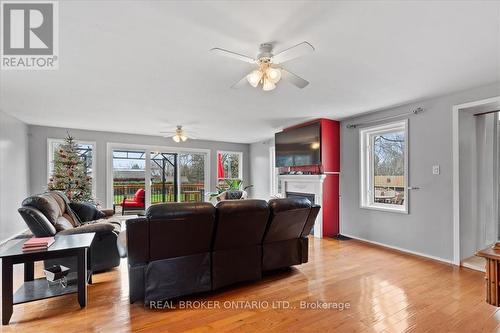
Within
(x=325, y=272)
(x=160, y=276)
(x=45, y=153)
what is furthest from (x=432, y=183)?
(x=45, y=153)

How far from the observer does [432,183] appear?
11.8 feet

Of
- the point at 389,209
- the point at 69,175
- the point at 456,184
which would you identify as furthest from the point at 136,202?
the point at 456,184

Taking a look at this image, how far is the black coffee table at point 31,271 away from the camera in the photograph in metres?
1.98

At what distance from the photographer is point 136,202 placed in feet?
21.8

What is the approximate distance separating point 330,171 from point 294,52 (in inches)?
134

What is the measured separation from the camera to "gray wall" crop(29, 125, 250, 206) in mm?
5484

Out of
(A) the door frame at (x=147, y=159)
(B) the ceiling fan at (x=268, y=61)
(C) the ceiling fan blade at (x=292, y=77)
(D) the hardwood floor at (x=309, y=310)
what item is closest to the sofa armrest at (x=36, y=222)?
(D) the hardwood floor at (x=309, y=310)

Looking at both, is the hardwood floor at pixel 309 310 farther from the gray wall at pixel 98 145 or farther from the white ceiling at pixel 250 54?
the gray wall at pixel 98 145

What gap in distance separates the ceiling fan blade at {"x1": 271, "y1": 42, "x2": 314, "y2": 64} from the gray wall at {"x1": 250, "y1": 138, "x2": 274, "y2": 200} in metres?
5.27

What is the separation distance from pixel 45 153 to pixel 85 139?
0.83m

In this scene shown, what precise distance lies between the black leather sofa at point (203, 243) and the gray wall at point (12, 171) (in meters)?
3.65

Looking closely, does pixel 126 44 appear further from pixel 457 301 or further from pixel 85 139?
pixel 85 139

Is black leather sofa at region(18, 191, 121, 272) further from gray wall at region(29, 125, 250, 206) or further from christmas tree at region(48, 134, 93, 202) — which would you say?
gray wall at region(29, 125, 250, 206)

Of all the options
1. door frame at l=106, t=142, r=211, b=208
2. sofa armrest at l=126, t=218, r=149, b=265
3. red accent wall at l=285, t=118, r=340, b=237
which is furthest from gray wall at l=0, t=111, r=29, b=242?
red accent wall at l=285, t=118, r=340, b=237
